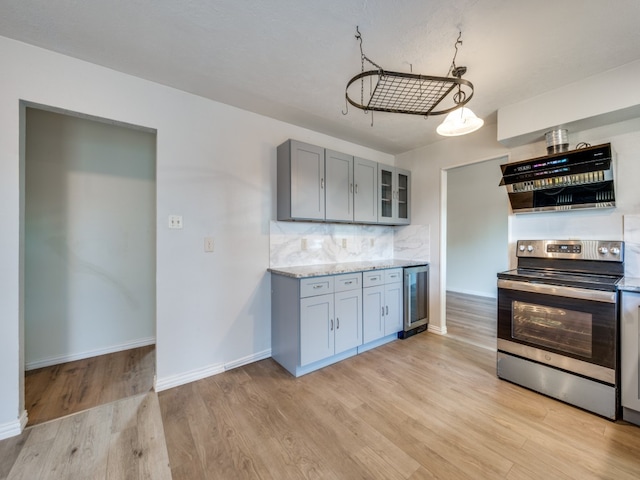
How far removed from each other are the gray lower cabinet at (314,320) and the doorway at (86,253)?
46.9 inches

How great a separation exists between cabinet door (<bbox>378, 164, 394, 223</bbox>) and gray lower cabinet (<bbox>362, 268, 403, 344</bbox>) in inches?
28.3

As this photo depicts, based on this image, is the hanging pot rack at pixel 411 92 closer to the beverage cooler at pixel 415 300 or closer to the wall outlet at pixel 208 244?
the wall outlet at pixel 208 244

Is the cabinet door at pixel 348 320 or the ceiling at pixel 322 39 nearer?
the ceiling at pixel 322 39

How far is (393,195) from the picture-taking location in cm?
346

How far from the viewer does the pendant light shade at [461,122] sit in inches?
63.9

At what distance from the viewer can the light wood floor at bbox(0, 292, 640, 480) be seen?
4.59ft

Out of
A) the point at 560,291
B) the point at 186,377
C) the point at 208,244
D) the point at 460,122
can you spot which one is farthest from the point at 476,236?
the point at 186,377

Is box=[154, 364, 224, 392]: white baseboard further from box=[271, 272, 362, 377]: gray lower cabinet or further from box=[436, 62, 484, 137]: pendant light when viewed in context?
box=[436, 62, 484, 137]: pendant light

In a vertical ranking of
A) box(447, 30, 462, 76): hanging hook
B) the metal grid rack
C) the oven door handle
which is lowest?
the oven door handle

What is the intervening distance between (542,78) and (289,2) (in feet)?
6.57

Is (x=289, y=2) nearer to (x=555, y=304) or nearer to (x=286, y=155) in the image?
(x=286, y=155)

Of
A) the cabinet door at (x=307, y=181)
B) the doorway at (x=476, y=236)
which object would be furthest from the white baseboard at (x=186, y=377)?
the doorway at (x=476, y=236)

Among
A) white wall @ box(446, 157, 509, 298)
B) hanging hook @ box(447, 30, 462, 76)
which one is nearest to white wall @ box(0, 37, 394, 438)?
hanging hook @ box(447, 30, 462, 76)

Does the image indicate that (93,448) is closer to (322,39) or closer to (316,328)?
(316,328)
